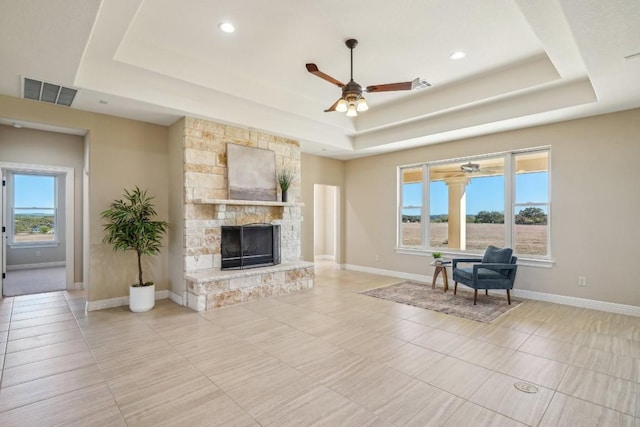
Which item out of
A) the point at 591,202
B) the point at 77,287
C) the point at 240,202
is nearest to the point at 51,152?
the point at 77,287

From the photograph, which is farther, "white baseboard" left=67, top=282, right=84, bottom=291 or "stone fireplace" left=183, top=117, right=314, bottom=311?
"white baseboard" left=67, top=282, right=84, bottom=291

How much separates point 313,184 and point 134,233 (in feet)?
13.9

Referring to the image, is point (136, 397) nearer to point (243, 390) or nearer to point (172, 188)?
point (243, 390)

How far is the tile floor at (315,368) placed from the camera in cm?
227

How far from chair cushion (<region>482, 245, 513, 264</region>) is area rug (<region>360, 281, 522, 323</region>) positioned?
65cm

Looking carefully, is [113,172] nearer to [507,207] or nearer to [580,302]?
[507,207]

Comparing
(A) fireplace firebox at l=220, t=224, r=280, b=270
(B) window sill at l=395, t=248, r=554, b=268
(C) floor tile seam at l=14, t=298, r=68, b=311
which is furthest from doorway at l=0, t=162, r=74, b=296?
(B) window sill at l=395, t=248, r=554, b=268

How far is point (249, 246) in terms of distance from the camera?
5688 millimetres

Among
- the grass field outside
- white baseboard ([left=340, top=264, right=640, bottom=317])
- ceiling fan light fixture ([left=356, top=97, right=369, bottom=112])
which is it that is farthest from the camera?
the grass field outside

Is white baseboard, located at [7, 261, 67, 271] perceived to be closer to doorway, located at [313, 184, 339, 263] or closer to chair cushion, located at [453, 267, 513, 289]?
doorway, located at [313, 184, 339, 263]

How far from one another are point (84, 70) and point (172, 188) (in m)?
2.04

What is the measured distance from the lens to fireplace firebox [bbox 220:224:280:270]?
541 centimetres

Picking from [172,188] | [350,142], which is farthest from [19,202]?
[350,142]

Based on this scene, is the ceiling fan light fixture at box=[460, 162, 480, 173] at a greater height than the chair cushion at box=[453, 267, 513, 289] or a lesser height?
greater
